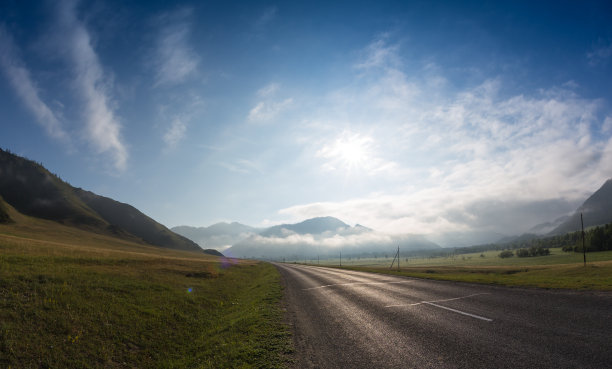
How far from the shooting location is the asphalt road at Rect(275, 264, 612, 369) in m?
5.25

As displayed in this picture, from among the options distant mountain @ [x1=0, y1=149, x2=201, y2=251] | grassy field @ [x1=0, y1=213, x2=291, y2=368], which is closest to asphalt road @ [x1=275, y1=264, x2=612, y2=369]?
grassy field @ [x1=0, y1=213, x2=291, y2=368]

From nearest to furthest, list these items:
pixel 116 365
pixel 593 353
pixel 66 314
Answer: pixel 593 353 → pixel 116 365 → pixel 66 314

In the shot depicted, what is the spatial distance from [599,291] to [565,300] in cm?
317

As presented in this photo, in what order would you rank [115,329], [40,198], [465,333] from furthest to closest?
[40,198] < [115,329] < [465,333]

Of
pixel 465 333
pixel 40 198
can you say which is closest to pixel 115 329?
pixel 465 333

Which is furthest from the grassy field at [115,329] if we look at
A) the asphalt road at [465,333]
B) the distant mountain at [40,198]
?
the distant mountain at [40,198]

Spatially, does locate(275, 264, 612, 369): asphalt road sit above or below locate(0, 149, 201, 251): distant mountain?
below

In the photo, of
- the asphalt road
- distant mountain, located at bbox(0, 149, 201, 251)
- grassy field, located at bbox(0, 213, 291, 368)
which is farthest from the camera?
distant mountain, located at bbox(0, 149, 201, 251)

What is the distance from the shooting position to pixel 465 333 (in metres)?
6.96

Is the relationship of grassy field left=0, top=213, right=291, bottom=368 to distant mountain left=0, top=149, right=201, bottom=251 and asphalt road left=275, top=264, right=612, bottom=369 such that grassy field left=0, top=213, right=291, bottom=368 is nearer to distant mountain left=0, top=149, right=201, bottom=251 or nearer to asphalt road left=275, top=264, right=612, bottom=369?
asphalt road left=275, top=264, right=612, bottom=369

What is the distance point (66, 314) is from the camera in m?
9.34

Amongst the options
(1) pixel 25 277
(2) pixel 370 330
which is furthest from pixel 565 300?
(1) pixel 25 277

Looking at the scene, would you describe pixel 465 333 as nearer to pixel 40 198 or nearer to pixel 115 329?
pixel 115 329

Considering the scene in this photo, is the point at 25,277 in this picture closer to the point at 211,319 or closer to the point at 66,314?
the point at 66,314
